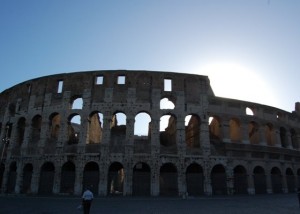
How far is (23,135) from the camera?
2481cm

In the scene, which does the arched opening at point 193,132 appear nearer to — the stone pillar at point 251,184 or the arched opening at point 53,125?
the stone pillar at point 251,184

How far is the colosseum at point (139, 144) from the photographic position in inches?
791

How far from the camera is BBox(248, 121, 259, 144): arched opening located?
Answer: 24.0 metres

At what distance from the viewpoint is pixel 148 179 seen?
19.8 m

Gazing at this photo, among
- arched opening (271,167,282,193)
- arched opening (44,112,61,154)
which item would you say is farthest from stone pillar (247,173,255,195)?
arched opening (44,112,61,154)

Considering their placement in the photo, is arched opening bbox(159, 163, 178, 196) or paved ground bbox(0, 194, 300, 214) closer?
paved ground bbox(0, 194, 300, 214)

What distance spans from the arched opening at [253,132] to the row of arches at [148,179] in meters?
2.65

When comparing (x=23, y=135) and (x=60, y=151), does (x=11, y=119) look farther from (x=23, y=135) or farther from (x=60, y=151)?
(x=60, y=151)

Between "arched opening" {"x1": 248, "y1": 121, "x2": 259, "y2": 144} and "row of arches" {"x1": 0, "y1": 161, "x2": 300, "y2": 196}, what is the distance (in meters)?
2.65

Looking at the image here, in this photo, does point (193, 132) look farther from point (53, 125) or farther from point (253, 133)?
point (53, 125)

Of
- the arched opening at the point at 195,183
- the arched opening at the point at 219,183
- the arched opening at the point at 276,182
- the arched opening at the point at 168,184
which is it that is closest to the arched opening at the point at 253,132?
the arched opening at the point at 276,182

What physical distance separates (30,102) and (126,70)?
9.65 meters

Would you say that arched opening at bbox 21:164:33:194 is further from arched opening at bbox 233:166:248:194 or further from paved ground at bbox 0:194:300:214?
arched opening at bbox 233:166:248:194

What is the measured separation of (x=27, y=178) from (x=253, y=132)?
20.9 m
